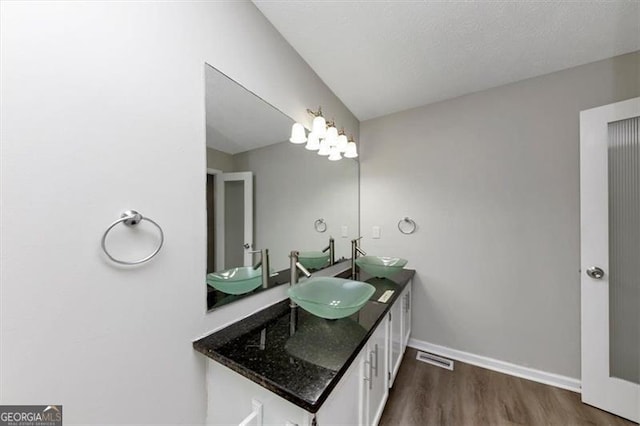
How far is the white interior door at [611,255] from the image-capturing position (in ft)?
4.98

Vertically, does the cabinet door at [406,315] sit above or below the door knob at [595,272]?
below

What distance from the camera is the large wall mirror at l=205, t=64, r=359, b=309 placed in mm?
1065

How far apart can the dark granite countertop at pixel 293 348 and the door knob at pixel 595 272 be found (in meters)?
1.51

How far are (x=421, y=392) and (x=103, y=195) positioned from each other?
2245 mm

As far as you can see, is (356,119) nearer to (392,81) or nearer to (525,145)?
(392,81)

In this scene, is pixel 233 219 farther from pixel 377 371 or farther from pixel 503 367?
pixel 503 367

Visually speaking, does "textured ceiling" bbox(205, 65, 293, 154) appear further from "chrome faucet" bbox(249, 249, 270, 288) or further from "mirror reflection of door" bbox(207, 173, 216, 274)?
"chrome faucet" bbox(249, 249, 270, 288)

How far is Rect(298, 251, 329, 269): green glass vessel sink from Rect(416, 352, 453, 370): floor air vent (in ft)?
4.24

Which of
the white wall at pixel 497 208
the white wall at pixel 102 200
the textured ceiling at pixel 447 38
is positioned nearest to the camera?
the white wall at pixel 102 200

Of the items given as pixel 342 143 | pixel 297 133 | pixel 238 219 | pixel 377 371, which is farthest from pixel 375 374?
pixel 342 143

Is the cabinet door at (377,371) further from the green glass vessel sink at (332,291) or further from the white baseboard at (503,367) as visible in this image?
the white baseboard at (503,367)

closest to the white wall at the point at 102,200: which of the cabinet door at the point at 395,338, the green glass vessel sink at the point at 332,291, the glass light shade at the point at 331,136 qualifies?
the green glass vessel sink at the point at 332,291

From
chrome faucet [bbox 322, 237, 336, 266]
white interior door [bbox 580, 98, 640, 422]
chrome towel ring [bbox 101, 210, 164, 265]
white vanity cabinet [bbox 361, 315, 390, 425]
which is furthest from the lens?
chrome faucet [bbox 322, 237, 336, 266]

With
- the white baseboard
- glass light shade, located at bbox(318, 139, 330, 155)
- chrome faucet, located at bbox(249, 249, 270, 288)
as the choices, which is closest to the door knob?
the white baseboard
